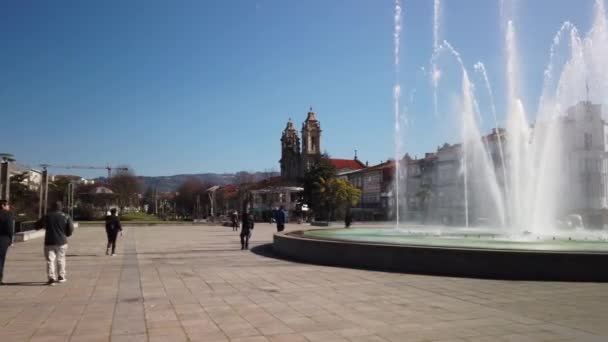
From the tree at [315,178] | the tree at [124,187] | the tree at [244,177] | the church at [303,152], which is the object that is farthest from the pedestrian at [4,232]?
the tree at [244,177]

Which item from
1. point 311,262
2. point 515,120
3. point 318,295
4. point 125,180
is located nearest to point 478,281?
point 318,295

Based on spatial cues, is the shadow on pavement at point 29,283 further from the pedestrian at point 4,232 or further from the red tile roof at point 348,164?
the red tile roof at point 348,164

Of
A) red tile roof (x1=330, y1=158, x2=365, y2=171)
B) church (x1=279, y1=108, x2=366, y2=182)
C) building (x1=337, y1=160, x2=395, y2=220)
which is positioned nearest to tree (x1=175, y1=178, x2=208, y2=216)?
church (x1=279, y1=108, x2=366, y2=182)

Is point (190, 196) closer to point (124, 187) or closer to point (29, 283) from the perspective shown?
point (124, 187)

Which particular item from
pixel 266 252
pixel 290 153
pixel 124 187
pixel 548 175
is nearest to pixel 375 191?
pixel 290 153

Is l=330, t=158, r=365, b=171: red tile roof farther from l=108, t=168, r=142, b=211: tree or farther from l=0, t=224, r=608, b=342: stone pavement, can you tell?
l=0, t=224, r=608, b=342: stone pavement

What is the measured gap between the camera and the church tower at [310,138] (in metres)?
116

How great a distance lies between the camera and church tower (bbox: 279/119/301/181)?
126 meters

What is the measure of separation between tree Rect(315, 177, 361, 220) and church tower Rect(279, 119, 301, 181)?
52916mm

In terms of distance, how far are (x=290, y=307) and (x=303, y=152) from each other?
108873mm

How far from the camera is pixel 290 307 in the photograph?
8.13 meters

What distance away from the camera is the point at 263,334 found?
21.1 ft

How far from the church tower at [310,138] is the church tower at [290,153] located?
897 centimetres

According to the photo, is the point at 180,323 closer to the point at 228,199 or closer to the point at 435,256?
the point at 435,256
